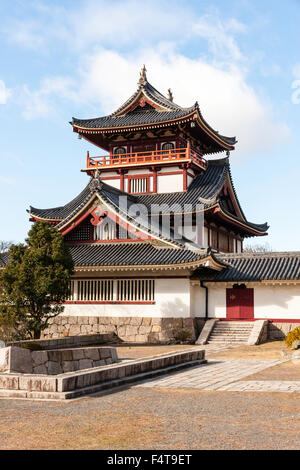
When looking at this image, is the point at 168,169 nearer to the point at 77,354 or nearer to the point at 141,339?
the point at 141,339

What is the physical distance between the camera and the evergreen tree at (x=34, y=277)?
71.2ft

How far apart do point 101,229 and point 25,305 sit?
343 inches

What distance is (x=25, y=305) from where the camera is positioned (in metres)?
22.2

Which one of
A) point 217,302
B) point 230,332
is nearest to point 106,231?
point 217,302

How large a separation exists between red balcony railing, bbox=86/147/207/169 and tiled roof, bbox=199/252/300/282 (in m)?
8.90

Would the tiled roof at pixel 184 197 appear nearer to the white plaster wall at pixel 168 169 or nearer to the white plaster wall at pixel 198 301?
the white plaster wall at pixel 168 169

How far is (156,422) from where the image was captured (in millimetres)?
8195

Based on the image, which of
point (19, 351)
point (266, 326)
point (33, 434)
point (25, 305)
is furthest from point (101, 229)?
point (33, 434)

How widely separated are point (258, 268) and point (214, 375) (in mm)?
14055

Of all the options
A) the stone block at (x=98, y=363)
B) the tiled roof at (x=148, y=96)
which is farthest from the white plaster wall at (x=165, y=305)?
the tiled roof at (x=148, y=96)

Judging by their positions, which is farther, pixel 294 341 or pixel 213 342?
pixel 213 342

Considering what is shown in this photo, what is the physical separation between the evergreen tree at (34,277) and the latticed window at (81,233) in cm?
718

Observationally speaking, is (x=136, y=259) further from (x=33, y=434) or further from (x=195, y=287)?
(x=33, y=434)

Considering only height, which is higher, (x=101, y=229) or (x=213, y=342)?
A: (x=101, y=229)
